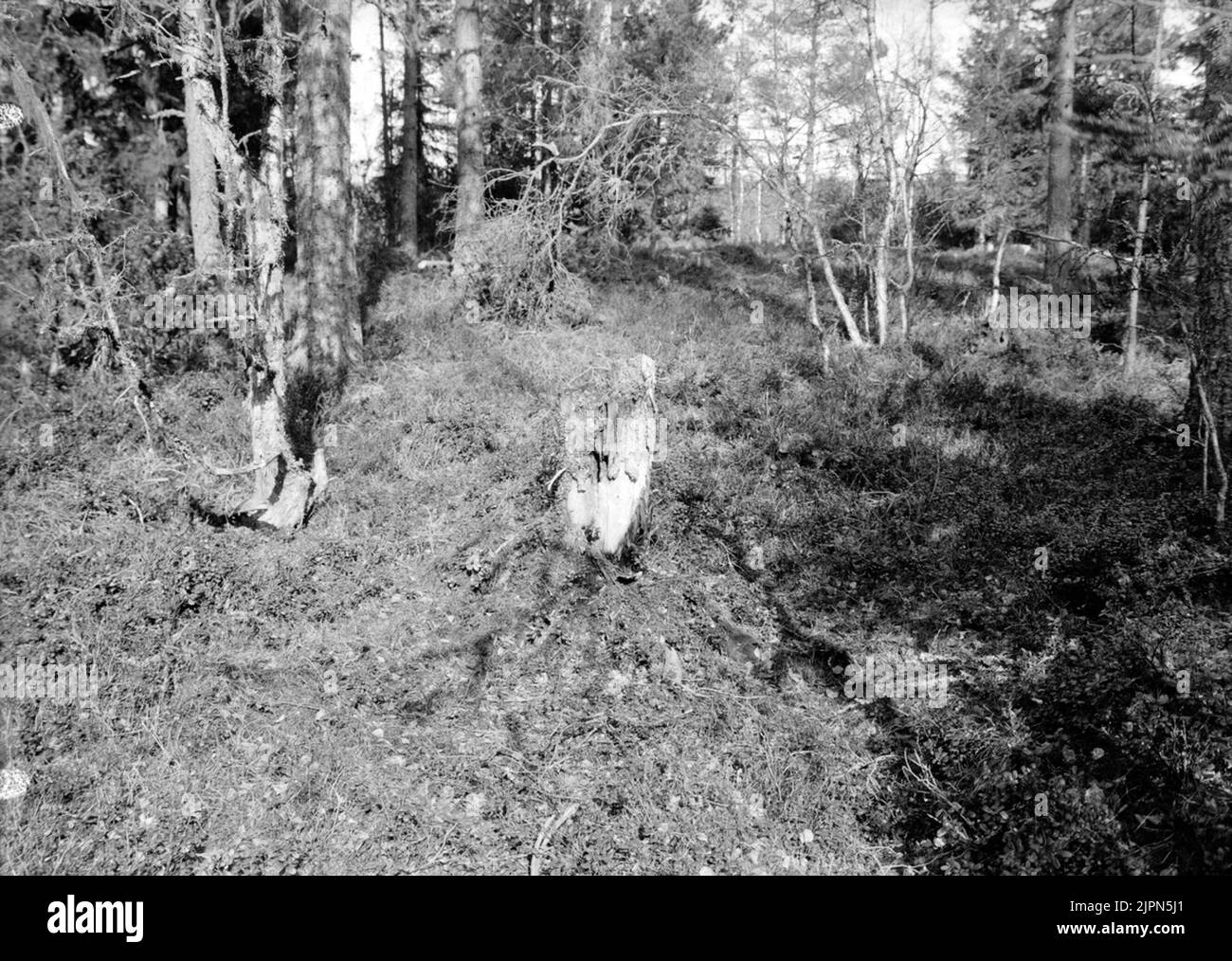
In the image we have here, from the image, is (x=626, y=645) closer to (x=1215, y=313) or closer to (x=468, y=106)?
(x=1215, y=313)

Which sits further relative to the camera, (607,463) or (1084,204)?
(1084,204)

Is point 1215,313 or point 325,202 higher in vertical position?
point 325,202

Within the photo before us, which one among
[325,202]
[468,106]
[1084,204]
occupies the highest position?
[468,106]

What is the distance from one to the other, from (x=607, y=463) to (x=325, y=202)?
6.42 m

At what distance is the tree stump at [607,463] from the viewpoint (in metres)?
6.35

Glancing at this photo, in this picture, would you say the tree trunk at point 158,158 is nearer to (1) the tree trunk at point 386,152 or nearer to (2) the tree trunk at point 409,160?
(2) the tree trunk at point 409,160

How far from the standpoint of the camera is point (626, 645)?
5457 mm

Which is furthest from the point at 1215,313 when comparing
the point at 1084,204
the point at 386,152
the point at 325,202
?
the point at 386,152

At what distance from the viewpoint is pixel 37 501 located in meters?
6.62

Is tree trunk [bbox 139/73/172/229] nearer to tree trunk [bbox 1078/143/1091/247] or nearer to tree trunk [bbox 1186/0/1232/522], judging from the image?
tree trunk [bbox 1186/0/1232/522]

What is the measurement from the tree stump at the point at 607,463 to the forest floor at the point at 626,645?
0.31 meters

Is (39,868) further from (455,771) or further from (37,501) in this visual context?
(37,501)

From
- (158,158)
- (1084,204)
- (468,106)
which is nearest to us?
(468,106)

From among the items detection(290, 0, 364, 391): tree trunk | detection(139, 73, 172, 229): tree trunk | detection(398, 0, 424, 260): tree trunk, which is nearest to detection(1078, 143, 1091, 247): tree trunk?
detection(290, 0, 364, 391): tree trunk
